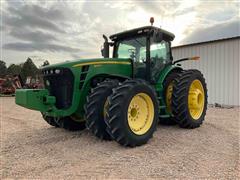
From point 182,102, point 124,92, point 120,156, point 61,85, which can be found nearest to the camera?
point 120,156

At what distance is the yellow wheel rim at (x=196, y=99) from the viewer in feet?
22.1

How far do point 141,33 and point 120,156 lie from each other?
113 inches

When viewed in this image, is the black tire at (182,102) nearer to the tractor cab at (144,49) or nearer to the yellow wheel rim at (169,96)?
the yellow wheel rim at (169,96)

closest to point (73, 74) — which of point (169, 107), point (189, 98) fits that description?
point (169, 107)

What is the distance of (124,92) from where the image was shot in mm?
4898

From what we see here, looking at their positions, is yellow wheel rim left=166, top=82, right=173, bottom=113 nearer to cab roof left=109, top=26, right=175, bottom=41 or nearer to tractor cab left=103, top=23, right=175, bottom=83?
tractor cab left=103, top=23, right=175, bottom=83

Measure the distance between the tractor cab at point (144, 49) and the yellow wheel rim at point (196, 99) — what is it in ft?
2.74

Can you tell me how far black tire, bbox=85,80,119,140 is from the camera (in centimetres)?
505

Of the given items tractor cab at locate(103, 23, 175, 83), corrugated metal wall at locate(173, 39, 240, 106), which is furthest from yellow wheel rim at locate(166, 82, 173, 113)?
corrugated metal wall at locate(173, 39, 240, 106)

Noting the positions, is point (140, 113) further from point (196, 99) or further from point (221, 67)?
point (221, 67)

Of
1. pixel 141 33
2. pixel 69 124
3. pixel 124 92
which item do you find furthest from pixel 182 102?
pixel 69 124

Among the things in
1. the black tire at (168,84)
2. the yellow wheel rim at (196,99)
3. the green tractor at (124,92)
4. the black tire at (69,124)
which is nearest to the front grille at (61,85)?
the green tractor at (124,92)

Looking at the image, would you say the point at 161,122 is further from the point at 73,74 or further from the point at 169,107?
the point at 73,74

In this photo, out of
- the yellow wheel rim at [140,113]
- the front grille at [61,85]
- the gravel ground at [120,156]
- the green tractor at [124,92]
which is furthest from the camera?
the front grille at [61,85]
